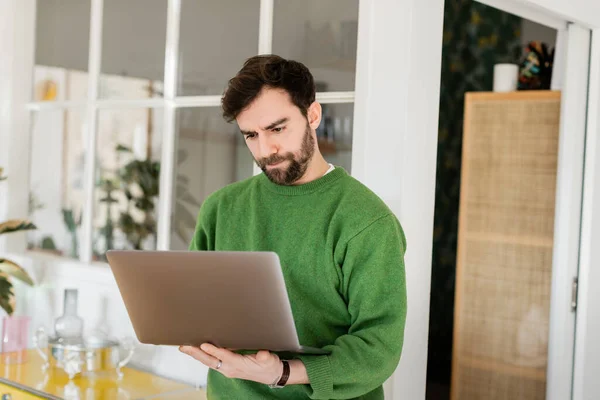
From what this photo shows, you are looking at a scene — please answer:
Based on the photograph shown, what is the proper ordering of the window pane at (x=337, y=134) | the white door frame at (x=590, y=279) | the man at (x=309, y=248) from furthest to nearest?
the white door frame at (x=590, y=279)
the window pane at (x=337, y=134)
the man at (x=309, y=248)

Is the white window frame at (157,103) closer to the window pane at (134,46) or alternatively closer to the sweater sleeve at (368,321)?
the window pane at (134,46)

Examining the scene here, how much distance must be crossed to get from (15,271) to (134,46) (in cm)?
109

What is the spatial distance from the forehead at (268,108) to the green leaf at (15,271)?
205 centimetres

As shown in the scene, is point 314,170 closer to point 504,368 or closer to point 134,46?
point 134,46

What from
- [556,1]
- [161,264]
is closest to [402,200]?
[161,264]

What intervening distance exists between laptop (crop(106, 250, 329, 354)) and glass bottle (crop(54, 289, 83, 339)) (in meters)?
1.46

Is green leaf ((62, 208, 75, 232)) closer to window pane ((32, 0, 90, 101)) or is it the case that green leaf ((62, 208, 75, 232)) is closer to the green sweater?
window pane ((32, 0, 90, 101))

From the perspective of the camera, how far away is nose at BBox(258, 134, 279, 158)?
5.41ft

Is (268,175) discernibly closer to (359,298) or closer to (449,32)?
(359,298)

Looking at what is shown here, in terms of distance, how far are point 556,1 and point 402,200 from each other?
1021 millimetres

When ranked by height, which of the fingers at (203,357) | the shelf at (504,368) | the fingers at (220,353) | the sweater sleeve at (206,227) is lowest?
the shelf at (504,368)

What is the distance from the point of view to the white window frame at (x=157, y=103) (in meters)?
2.61

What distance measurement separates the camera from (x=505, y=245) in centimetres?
355

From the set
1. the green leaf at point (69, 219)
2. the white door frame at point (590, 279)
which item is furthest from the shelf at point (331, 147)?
the green leaf at point (69, 219)
